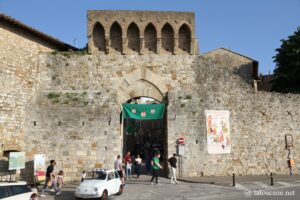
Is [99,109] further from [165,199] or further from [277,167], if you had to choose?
[277,167]

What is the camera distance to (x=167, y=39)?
20203mm

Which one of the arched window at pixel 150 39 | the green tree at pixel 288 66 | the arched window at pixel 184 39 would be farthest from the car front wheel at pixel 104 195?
the green tree at pixel 288 66

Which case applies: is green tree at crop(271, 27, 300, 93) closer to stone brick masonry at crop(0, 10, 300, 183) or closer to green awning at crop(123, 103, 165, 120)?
stone brick masonry at crop(0, 10, 300, 183)

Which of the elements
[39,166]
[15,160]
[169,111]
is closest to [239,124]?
[169,111]

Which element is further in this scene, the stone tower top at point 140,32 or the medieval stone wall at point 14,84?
the stone tower top at point 140,32

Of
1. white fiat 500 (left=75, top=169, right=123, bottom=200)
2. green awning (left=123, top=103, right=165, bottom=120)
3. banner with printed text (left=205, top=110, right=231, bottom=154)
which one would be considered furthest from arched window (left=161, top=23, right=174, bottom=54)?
white fiat 500 (left=75, top=169, right=123, bottom=200)

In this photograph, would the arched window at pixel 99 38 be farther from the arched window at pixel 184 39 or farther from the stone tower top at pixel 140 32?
the arched window at pixel 184 39

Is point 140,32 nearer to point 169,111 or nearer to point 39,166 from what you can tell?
point 169,111

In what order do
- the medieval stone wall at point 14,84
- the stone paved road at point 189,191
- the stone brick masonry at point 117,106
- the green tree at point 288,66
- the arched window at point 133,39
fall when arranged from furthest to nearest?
1. the green tree at point 288,66
2. the arched window at point 133,39
3. the stone brick masonry at point 117,106
4. the medieval stone wall at point 14,84
5. the stone paved road at point 189,191

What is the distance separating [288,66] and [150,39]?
1405cm

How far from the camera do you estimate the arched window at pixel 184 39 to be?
66.2 ft

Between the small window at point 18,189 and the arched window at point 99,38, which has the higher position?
the arched window at point 99,38

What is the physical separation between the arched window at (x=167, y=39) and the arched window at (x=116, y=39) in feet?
8.76

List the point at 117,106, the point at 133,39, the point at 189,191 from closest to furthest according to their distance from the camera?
the point at 189,191
the point at 117,106
the point at 133,39
